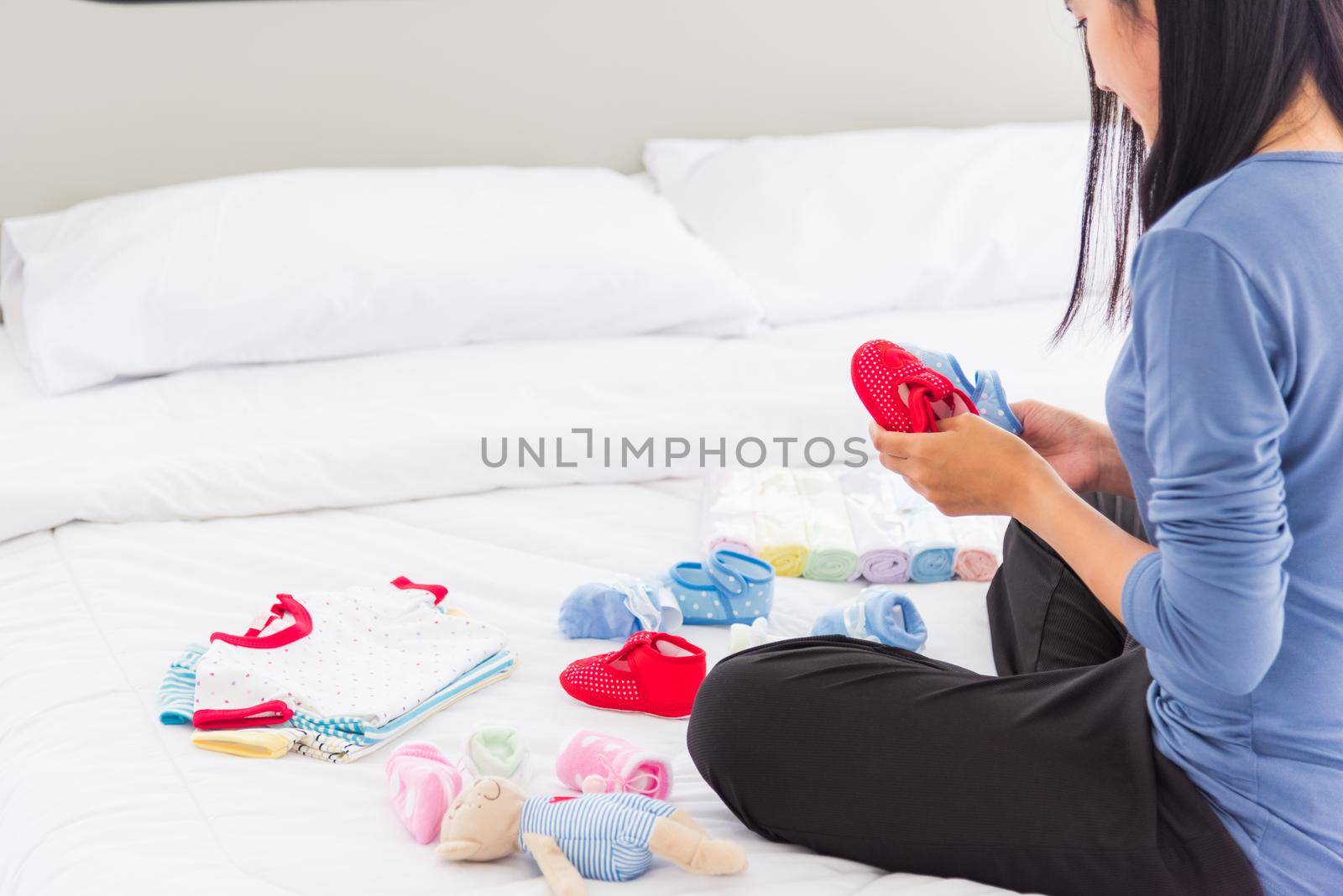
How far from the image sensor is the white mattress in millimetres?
931

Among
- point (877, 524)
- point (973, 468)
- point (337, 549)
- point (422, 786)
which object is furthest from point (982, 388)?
point (337, 549)

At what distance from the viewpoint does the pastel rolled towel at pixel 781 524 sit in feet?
4.63

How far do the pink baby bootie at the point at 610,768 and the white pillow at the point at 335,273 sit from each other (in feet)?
3.32

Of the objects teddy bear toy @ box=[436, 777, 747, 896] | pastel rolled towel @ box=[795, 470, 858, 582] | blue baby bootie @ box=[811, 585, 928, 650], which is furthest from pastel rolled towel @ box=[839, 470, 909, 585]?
teddy bear toy @ box=[436, 777, 747, 896]

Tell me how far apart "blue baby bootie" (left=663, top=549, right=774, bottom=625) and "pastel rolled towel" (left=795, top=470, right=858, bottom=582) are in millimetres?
102

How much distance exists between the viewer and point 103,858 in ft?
2.94

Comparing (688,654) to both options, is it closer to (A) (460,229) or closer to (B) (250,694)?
(B) (250,694)

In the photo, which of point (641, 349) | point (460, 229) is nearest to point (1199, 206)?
point (641, 349)

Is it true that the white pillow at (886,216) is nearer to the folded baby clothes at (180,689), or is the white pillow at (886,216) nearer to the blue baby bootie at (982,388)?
the blue baby bootie at (982,388)

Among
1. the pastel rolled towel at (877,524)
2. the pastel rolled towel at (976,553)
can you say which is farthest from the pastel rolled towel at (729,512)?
the pastel rolled towel at (976,553)

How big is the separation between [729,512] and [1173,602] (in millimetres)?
757

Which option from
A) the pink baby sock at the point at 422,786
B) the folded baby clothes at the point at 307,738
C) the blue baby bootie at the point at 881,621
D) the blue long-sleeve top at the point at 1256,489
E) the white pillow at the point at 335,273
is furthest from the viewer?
the white pillow at the point at 335,273

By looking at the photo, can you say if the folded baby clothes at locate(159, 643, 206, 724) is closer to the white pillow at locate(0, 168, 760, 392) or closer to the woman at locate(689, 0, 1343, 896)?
the woman at locate(689, 0, 1343, 896)

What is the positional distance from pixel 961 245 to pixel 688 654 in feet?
4.11
